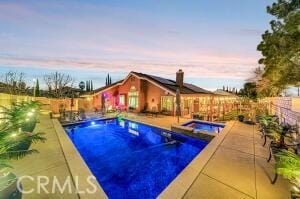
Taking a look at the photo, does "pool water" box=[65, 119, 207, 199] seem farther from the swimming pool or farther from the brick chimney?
the brick chimney

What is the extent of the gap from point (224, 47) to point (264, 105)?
8.02 meters

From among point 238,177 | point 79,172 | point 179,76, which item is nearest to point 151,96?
point 179,76

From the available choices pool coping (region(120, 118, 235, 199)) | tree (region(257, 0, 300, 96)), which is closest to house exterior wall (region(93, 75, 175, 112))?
tree (region(257, 0, 300, 96))

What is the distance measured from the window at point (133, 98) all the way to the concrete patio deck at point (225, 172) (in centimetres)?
Answer: 1517

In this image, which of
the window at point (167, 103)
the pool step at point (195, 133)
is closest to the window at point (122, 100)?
the window at point (167, 103)

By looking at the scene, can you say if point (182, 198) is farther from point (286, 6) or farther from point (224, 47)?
point (224, 47)

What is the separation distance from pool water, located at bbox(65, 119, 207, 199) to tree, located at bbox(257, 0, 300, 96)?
21.4ft

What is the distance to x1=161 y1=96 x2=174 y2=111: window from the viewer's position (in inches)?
773

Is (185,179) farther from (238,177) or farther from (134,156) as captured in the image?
(134,156)

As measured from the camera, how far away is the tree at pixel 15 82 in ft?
110

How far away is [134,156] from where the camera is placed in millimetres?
8234

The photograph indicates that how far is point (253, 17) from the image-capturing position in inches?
581

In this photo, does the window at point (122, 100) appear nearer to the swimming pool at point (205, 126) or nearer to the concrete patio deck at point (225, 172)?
the swimming pool at point (205, 126)

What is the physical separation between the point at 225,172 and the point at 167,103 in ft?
50.4
